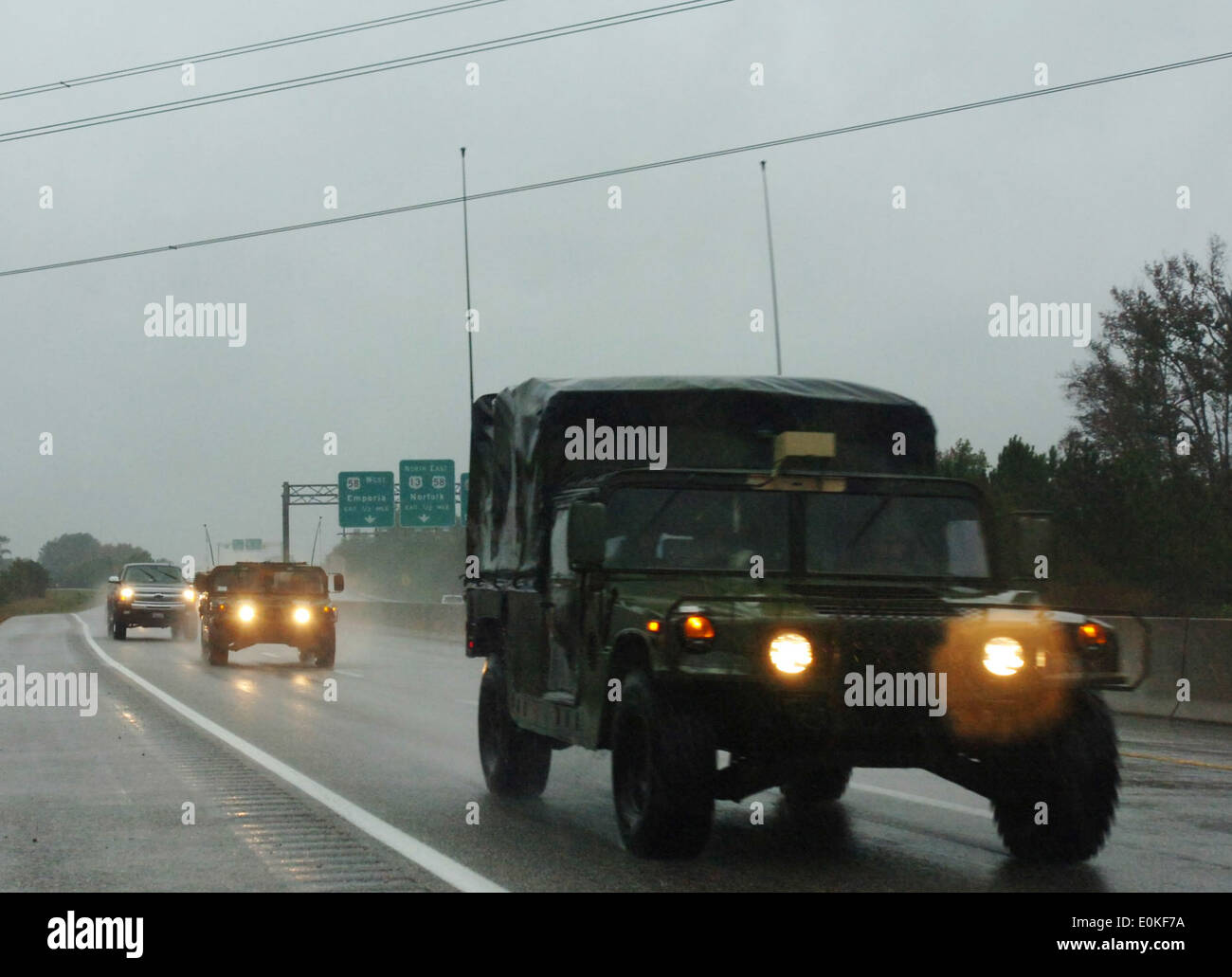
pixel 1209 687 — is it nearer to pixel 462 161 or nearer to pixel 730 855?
pixel 730 855

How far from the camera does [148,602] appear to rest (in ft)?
137

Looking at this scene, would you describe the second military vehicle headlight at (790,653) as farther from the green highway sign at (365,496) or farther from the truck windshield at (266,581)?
the green highway sign at (365,496)

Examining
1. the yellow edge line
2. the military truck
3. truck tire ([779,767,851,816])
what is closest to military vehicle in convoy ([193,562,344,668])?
A: the yellow edge line

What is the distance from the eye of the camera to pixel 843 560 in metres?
9.15

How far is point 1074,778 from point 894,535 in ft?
5.83

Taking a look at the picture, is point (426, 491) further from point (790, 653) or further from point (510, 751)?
point (790, 653)

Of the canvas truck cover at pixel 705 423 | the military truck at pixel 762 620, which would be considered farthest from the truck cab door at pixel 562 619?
the canvas truck cover at pixel 705 423

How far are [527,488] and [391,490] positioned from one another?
5064 cm

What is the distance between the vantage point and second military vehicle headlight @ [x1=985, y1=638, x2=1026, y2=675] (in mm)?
7977

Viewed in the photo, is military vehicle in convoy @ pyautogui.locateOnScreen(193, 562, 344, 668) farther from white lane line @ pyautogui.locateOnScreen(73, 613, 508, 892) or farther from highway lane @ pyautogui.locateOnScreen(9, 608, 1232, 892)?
white lane line @ pyautogui.locateOnScreen(73, 613, 508, 892)

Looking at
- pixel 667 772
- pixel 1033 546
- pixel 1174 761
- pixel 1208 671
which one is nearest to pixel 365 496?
pixel 1208 671

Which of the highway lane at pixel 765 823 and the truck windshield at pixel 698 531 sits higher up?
the truck windshield at pixel 698 531

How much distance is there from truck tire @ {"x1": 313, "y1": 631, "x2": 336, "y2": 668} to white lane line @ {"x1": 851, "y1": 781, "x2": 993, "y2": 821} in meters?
18.4

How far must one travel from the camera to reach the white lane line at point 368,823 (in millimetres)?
7902
